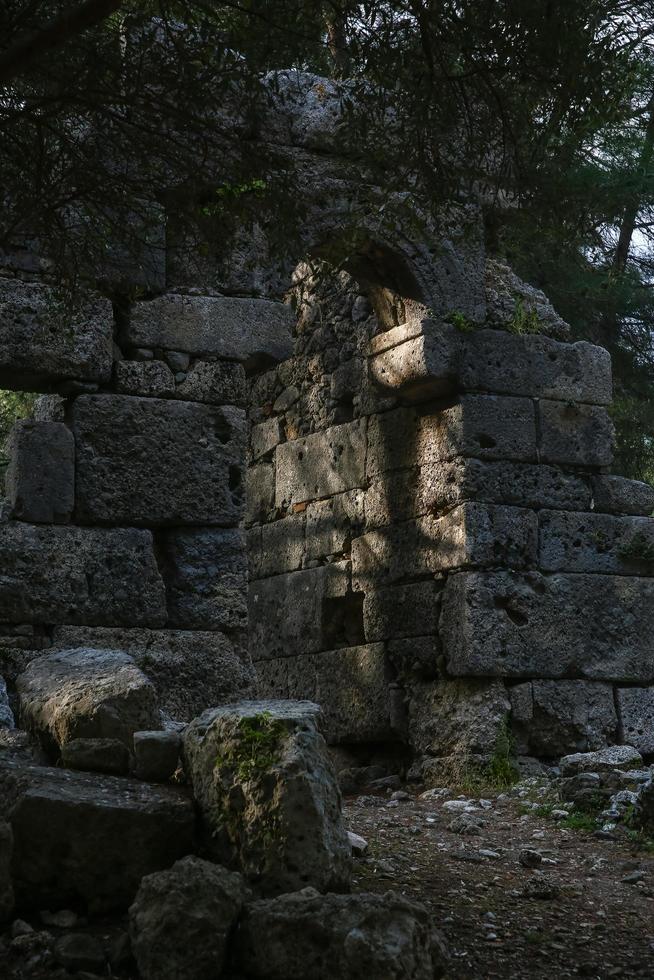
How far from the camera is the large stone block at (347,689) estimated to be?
942cm

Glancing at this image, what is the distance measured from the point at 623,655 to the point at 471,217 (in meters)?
3.21

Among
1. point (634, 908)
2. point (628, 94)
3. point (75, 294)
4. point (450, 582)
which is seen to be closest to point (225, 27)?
point (75, 294)

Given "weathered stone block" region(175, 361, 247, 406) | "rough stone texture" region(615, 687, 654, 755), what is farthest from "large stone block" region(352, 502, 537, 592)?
"weathered stone block" region(175, 361, 247, 406)

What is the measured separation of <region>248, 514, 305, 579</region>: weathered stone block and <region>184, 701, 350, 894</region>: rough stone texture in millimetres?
6097

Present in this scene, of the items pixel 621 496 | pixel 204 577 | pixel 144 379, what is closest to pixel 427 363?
pixel 621 496

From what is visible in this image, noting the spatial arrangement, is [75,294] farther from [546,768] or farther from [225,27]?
[546,768]

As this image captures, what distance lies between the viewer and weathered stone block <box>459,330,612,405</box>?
9023mm

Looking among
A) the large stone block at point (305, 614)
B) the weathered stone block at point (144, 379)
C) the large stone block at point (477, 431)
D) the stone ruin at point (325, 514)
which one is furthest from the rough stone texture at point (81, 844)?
the large stone block at point (305, 614)

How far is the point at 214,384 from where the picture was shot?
7.55 m

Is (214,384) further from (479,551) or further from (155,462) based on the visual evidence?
(479,551)

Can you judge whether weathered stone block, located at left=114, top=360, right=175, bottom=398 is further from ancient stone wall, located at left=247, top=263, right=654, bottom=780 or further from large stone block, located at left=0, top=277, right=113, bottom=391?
ancient stone wall, located at left=247, top=263, right=654, bottom=780

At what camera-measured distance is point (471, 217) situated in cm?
913

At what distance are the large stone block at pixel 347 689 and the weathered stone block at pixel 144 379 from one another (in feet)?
9.86

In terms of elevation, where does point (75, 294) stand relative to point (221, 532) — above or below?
above
